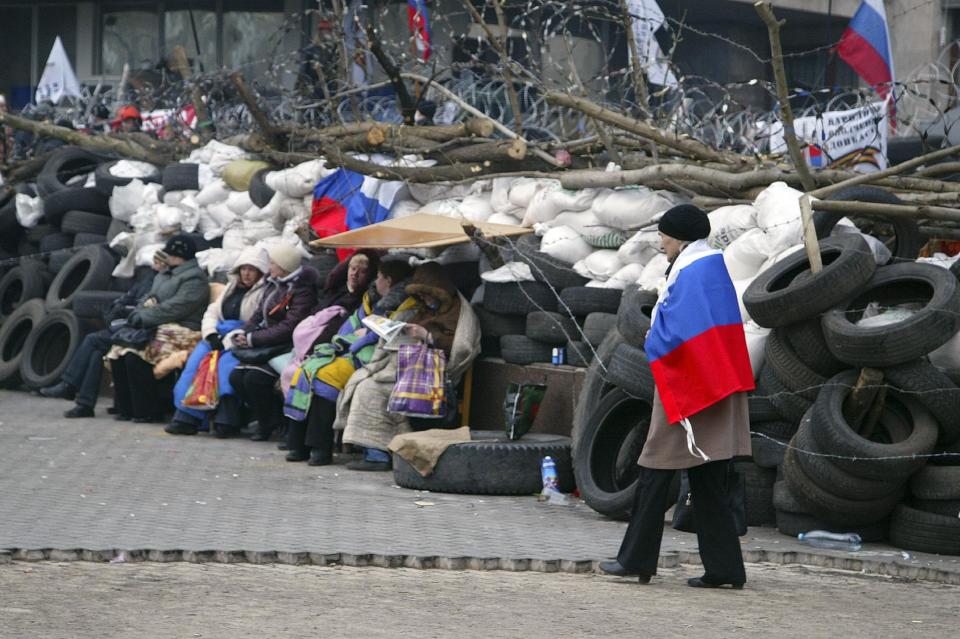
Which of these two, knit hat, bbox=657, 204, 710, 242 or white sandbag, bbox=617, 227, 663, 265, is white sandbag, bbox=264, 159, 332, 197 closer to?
white sandbag, bbox=617, 227, 663, 265

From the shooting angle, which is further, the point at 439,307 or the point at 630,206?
the point at 439,307

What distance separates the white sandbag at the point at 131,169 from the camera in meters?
17.4

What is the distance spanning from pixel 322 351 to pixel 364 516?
3100 millimetres

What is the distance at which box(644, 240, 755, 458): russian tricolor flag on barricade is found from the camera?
739 centimetres

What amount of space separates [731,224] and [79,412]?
6767mm

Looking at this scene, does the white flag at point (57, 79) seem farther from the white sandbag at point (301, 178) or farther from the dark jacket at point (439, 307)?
the dark jacket at point (439, 307)

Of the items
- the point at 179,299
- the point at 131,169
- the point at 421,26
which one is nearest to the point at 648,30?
the point at 421,26

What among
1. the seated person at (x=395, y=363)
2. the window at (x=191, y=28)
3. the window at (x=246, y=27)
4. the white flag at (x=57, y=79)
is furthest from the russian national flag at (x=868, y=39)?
the window at (x=191, y=28)

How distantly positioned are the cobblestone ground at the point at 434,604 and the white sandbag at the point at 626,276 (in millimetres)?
3583

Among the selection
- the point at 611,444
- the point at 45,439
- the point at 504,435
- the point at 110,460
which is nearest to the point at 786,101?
the point at 611,444

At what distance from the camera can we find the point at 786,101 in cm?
979

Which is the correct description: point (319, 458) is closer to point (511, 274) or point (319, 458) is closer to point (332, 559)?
point (511, 274)

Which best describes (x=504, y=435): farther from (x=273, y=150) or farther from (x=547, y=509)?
(x=273, y=150)

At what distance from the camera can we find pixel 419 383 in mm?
11625
